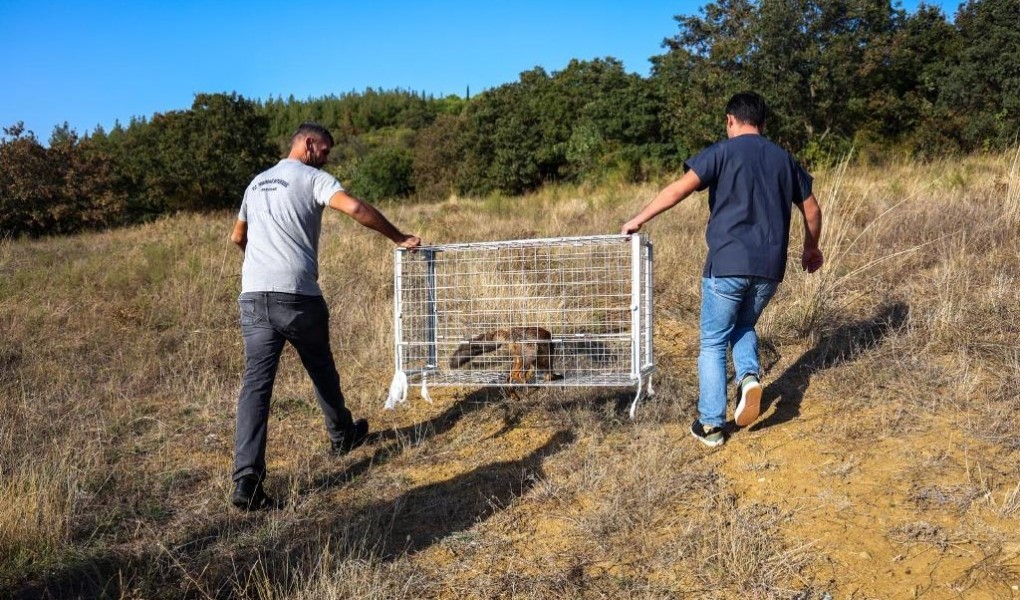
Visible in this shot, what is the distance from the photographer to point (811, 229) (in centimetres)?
382

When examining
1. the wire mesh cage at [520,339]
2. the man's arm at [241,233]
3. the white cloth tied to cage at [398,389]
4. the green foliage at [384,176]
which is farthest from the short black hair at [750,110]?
the green foliage at [384,176]

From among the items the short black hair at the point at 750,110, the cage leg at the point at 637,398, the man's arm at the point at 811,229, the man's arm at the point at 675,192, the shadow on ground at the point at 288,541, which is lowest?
the shadow on ground at the point at 288,541

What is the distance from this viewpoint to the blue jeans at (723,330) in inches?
143

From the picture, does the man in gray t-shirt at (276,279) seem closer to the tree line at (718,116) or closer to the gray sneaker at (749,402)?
the gray sneaker at (749,402)

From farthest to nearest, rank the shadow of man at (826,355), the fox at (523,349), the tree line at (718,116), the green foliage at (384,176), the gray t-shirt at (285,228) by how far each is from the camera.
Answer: the green foliage at (384,176) < the tree line at (718,116) < the fox at (523,349) < the shadow of man at (826,355) < the gray t-shirt at (285,228)

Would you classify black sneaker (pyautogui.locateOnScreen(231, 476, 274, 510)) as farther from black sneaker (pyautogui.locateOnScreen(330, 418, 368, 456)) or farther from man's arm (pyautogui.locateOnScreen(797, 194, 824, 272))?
man's arm (pyautogui.locateOnScreen(797, 194, 824, 272))

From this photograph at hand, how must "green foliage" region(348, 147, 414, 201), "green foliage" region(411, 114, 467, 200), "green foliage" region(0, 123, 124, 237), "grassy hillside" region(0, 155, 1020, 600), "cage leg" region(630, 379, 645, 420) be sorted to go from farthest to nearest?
"green foliage" region(348, 147, 414, 201) < "green foliage" region(411, 114, 467, 200) < "green foliage" region(0, 123, 124, 237) < "cage leg" region(630, 379, 645, 420) < "grassy hillside" region(0, 155, 1020, 600)

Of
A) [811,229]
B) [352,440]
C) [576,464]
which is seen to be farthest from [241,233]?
[811,229]

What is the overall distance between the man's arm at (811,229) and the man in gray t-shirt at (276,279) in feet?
7.41

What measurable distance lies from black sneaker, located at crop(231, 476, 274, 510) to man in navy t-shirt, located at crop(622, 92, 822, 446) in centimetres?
240

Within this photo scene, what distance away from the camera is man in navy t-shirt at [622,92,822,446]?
11.7 feet

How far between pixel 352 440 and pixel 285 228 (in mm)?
1462

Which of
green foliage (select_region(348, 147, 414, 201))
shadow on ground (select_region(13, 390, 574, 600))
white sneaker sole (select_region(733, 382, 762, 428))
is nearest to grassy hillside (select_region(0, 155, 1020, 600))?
shadow on ground (select_region(13, 390, 574, 600))

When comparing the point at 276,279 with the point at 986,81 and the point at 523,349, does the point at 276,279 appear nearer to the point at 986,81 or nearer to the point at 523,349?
the point at 523,349
